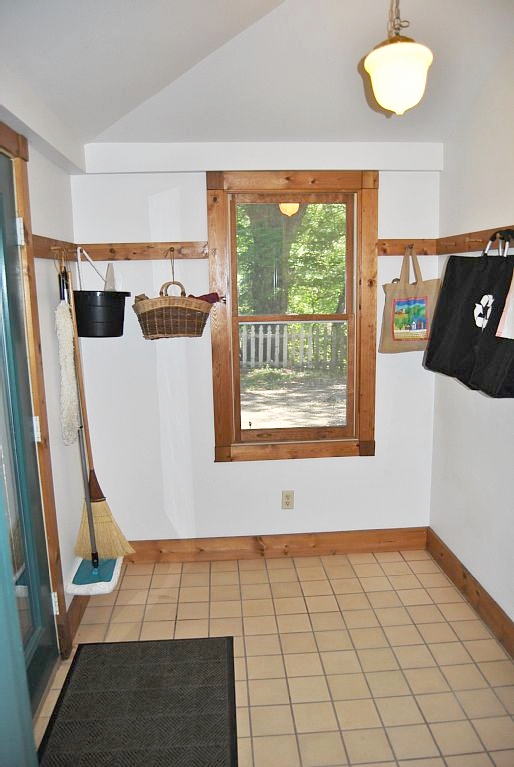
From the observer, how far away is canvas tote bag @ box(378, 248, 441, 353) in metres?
3.28

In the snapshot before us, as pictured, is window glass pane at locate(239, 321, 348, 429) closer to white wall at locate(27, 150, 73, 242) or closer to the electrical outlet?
the electrical outlet

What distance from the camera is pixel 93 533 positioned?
301 centimetres

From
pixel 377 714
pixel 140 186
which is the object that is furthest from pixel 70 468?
pixel 377 714

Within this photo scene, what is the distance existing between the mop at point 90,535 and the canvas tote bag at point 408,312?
1.65 metres

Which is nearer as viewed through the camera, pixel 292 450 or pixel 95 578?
pixel 95 578

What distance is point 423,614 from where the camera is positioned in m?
2.99

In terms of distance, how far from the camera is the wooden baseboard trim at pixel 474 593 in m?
2.69

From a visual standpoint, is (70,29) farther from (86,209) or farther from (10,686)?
(10,686)

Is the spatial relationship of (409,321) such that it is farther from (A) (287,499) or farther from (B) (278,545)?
(B) (278,545)

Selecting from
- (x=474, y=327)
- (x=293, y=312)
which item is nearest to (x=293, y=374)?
(x=293, y=312)

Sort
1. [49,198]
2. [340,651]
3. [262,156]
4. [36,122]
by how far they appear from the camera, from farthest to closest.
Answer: [262,156], [49,198], [340,651], [36,122]

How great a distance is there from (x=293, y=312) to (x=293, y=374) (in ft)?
1.20

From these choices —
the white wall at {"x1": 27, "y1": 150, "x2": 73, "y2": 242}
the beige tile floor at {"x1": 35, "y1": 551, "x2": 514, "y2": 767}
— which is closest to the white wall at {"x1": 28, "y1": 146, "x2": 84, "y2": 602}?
the white wall at {"x1": 27, "y1": 150, "x2": 73, "y2": 242}

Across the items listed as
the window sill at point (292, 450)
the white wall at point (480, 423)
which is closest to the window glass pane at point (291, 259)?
the white wall at point (480, 423)
